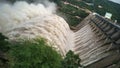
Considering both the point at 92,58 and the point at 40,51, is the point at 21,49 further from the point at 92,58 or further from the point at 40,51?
the point at 92,58

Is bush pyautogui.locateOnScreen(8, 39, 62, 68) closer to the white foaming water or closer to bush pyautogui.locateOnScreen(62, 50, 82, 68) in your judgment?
bush pyautogui.locateOnScreen(62, 50, 82, 68)

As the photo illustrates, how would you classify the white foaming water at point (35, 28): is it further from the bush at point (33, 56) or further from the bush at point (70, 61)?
the bush at point (33, 56)

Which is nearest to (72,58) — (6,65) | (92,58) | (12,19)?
(6,65)

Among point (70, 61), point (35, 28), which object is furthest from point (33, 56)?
point (35, 28)

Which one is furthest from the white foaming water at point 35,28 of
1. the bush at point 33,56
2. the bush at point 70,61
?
the bush at point 33,56

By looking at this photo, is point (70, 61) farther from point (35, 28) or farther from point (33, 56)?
point (35, 28)

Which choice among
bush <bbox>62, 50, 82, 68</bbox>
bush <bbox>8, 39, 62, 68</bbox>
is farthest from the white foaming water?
bush <bbox>8, 39, 62, 68</bbox>

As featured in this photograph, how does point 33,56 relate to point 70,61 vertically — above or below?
above

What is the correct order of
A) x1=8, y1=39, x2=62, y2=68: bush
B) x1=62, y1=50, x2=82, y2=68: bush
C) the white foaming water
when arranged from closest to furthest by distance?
x1=8, y1=39, x2=62, y2=68: bush, x1=62, y1=50, x2=82, y2=68: bush, the white foaming water

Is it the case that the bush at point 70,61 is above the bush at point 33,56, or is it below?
below

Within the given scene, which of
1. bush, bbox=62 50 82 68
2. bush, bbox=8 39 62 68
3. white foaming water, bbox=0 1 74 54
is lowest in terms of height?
white foaming water, bbox=0 1 74 54
